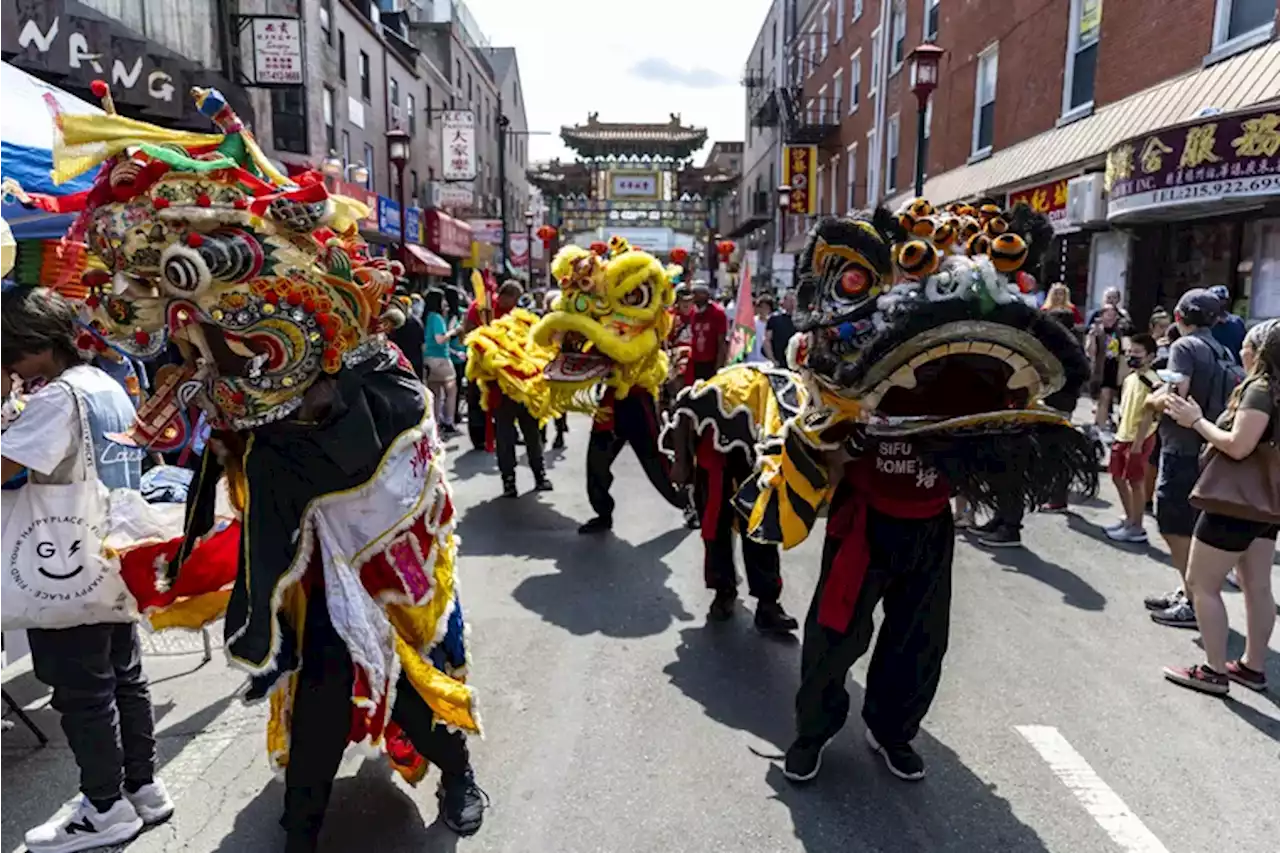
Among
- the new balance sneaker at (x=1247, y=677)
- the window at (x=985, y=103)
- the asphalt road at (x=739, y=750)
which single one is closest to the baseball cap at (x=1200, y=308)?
the asphalt road at (x=739, y=750)

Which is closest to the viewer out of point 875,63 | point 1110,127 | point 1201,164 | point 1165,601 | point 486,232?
point 1165,601

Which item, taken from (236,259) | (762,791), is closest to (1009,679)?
(762,791)

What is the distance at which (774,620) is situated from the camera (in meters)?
4.50

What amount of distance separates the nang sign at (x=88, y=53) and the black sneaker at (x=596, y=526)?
7229mm

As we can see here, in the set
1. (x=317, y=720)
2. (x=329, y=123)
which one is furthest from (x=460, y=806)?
(x=329, y=123)

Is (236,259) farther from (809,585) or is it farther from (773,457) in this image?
(809,585)

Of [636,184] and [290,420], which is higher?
[636,184]

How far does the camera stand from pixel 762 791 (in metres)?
3.11

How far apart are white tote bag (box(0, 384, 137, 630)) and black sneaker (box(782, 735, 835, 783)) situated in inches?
91.6

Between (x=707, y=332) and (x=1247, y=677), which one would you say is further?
(x=707, y=332)

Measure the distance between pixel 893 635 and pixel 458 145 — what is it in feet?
84.0

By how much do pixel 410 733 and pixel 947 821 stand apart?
1.84 metres

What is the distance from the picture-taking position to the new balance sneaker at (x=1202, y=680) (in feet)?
12.5

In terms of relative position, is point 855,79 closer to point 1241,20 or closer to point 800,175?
point 800,175
